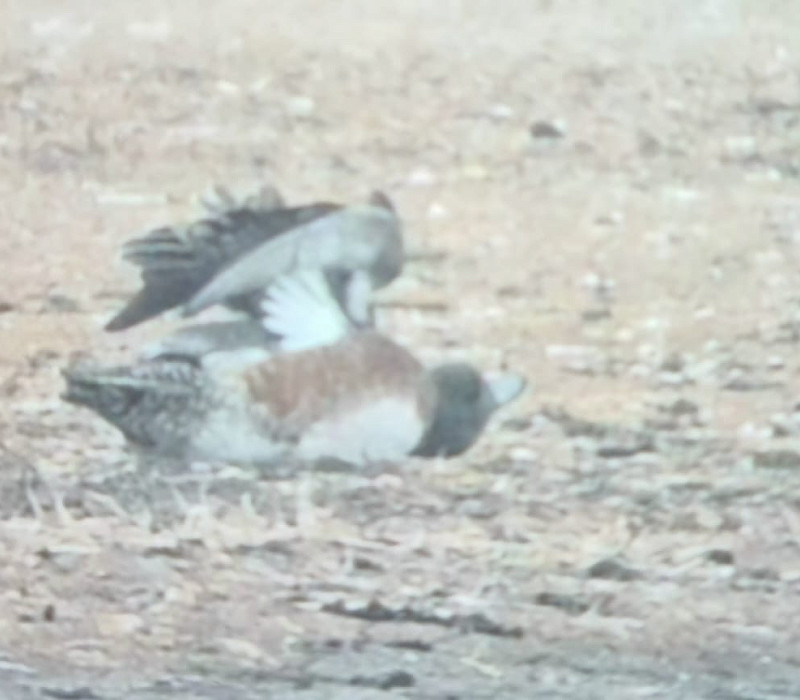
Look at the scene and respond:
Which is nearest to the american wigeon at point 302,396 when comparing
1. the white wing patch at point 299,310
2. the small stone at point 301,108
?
the white wing patch at point 299,310

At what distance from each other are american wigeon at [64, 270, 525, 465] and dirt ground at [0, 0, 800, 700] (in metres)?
0.02

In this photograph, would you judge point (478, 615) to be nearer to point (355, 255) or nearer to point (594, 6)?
point (355, 255)

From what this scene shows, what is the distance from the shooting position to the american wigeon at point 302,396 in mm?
1390

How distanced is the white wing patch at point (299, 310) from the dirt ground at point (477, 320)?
0.06 metres

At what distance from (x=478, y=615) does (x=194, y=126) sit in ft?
1.56

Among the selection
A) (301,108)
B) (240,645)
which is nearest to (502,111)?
(301,108)

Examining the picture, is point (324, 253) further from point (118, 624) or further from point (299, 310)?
point (118, 624)

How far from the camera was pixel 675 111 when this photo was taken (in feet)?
4.52

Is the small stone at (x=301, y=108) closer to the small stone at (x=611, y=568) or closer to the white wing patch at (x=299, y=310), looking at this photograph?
the white wing patch at (x=299, y=310)

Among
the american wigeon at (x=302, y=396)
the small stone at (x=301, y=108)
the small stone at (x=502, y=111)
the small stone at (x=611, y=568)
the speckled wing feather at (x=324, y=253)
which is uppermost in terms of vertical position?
the small stone at (x=502, y=111)

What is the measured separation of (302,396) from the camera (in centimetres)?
140

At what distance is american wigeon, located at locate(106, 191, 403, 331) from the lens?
1.39 m

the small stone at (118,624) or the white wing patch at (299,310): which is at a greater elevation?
the white wing patch at (299,310)

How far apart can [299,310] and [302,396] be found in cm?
7
